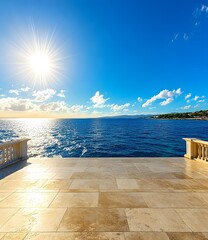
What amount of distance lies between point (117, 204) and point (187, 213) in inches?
66.0

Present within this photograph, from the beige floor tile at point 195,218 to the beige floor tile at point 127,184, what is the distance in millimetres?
1741

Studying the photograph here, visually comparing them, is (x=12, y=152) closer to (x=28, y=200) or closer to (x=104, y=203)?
(x=28, y=200)

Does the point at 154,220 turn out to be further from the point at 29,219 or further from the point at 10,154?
the point at 10,154

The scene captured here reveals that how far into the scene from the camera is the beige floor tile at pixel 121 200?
13.7 ft

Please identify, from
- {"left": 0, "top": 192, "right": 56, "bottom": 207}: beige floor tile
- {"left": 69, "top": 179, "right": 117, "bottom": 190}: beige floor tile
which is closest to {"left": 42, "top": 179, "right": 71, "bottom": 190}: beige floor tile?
{"left": 69, "top": 179, "right": 117, "bottom": 190}: beige floor tile

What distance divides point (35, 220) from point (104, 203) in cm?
169

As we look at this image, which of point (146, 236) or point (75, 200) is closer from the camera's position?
point (146, 236)

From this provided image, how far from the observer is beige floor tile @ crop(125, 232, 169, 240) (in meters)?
3.00

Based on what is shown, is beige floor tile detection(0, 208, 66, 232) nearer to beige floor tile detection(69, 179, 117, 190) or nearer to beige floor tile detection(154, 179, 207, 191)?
beige floor tile detection(69, 179, 117, 190)

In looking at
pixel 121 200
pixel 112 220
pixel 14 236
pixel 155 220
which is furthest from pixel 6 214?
pixel 155 220

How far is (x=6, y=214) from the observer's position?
380cm

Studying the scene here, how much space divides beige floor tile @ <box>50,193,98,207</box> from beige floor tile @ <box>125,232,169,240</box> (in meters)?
1.33

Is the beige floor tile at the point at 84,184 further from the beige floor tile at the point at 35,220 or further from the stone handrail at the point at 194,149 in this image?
the stone handrail at the point at 194,149

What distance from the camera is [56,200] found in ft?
14.7
